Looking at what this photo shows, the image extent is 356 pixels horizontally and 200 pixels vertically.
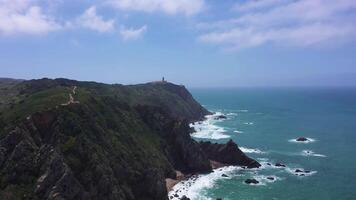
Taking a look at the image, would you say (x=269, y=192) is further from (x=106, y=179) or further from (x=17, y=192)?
(x=17, y=192)

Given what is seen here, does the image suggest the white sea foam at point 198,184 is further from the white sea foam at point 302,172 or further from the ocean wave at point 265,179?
the white sea foam at point 302,172

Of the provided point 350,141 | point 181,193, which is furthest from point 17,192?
point 350,141

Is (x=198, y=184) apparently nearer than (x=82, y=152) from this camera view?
No

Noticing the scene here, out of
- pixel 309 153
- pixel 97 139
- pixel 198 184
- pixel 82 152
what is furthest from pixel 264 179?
pixel 82 152

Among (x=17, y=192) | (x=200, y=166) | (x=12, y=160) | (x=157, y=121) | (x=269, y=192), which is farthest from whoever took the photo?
(x=157, y=121)

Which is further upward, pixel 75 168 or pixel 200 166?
pixel 75 168

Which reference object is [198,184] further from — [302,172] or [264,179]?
[302,172]

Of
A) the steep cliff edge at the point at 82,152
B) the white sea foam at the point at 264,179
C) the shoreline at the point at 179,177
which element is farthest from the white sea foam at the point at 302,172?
the steep cliff edge at the point at 82,152
